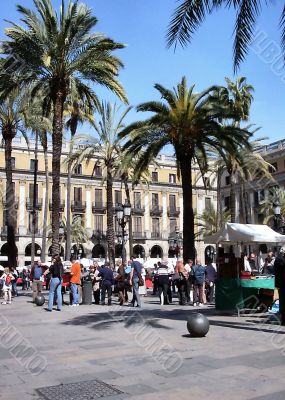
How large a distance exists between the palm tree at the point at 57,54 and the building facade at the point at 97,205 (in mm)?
34909

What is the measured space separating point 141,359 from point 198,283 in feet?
28.2

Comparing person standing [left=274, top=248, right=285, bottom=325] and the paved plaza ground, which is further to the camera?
person standing [left=274, top=248, right=285, bottom=325]

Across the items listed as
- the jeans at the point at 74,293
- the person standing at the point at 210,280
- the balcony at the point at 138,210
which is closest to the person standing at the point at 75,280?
the jeans at the point at 74,293

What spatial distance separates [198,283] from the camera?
51.7ft

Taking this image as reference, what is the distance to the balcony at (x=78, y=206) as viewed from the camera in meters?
62.7

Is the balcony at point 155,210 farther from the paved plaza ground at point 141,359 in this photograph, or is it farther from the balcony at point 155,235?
the paved plaza ground at point 141,359

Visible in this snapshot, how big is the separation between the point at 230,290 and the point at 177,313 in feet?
5.29

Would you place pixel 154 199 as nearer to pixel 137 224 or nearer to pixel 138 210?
pixel 138 210

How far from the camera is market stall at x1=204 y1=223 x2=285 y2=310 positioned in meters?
13.2

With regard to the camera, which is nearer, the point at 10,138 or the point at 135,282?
the point at 135,282

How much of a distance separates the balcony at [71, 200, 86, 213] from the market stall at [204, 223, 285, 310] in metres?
48.4

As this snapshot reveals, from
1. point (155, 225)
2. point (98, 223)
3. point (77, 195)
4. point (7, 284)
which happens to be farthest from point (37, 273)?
point (155, 225)

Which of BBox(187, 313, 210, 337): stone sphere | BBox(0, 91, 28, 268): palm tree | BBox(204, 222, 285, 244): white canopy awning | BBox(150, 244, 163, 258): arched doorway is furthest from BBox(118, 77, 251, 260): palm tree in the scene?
BBox(150, 244, 163, 258): arched doorway

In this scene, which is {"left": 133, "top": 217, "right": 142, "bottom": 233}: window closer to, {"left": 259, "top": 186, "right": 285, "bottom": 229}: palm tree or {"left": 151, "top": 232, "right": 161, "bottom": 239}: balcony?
{"left": 151, "top": 232, "right": 161, "bottom": 239}: balcony
